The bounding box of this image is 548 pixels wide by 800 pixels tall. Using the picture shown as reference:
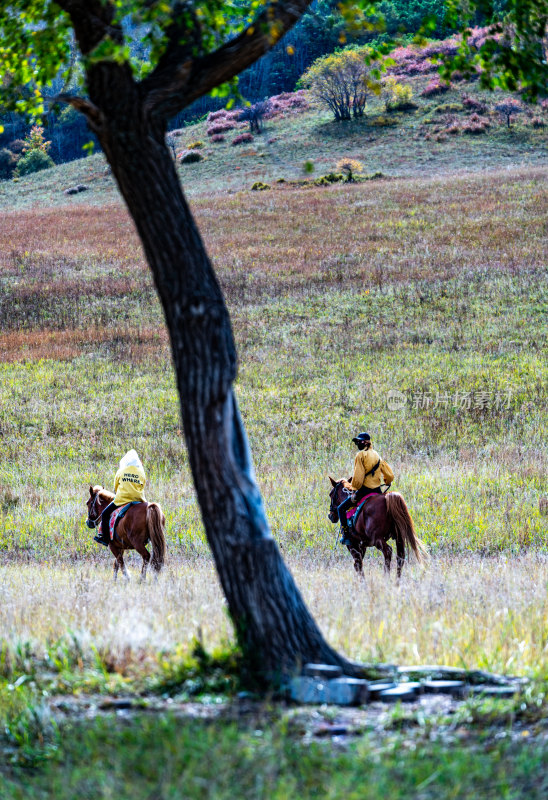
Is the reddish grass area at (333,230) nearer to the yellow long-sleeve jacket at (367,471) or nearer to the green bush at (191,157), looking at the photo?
the green bush at (191,157)

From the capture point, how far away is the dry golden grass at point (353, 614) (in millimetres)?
5431

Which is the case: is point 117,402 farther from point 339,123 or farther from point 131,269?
point 339,123

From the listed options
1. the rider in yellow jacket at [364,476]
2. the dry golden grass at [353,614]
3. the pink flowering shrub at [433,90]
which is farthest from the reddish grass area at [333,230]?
the pink flowering shrub at [433,90]

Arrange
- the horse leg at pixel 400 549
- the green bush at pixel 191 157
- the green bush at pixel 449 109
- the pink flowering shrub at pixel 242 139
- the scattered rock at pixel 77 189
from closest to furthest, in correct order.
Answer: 1. the horse leg at pixel 400 549
2. the scattered rock at pixel 77 189
3. the green bush at pixel 191 157
4. the green bush at pixel 449 109
5. the pink flowering shrub at pixel 242 139

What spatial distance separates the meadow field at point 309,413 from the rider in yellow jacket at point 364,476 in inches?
35.6

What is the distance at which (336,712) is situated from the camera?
4438 mm

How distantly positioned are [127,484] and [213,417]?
22.2 feet

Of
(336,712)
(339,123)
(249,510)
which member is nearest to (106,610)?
(249,510)

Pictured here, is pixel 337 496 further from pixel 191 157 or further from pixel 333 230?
pixel 191 157

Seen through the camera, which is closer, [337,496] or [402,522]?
[402,522]

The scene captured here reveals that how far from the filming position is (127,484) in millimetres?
11383

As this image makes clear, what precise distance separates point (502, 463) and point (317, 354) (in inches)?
487

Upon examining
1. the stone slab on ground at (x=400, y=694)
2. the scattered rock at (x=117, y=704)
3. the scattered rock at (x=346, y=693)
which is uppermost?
the scattered rock at (x=117, y=704)

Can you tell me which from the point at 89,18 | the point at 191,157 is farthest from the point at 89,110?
the point at 191,157
